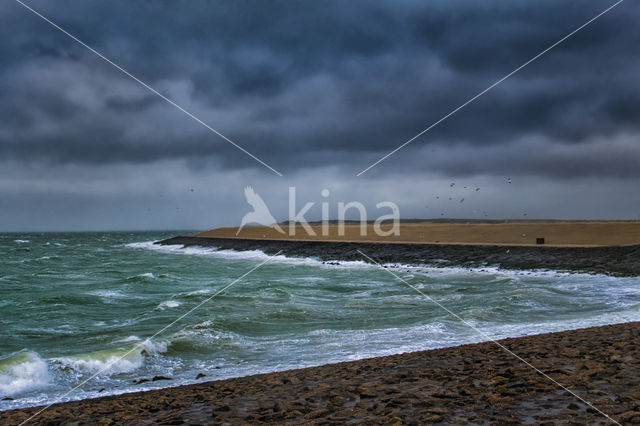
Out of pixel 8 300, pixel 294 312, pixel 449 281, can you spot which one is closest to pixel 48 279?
pixel 8 300

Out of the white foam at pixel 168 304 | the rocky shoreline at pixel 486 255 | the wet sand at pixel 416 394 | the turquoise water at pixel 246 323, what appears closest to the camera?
the wet sand at pixel 416 394

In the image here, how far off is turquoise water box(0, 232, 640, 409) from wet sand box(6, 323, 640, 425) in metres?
1.48

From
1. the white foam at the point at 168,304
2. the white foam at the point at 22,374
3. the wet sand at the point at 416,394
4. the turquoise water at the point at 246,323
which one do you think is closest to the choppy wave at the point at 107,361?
the turquoise water at the point at 246,323

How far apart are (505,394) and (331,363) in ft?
12.3

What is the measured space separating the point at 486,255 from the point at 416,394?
32.4 m

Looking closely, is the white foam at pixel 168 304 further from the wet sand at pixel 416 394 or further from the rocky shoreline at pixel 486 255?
the rocky shoreline at pixel 486 255

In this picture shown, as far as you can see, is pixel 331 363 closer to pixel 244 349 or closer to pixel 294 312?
pixel 244 349

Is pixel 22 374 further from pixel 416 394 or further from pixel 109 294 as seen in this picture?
pixel 109 294

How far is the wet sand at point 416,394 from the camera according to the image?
5188 millimetres

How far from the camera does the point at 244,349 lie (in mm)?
10984

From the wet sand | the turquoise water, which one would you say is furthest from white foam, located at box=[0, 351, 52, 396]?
the wet sand

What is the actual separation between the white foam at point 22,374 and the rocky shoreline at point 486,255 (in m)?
25.2

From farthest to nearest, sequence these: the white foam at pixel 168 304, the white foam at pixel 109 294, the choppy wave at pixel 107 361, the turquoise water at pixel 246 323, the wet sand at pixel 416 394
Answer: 1. the white foam at pixel 109 294
2. the white foam at pixel 168 304
3. the choppy wave at pixel 107 361
4. the turquoise water at pixel 246 323
5. the wet sand at pixel 416 394

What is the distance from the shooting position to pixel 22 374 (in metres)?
9.08
